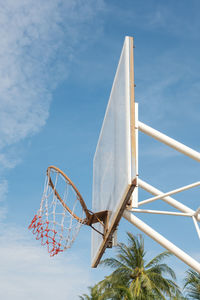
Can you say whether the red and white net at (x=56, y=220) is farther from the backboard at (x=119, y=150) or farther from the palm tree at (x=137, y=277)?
the palm tree at (x=137, y=277)

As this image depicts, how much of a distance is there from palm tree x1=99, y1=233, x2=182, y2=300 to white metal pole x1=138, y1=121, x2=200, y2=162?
1577cm

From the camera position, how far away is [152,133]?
26.3 ft

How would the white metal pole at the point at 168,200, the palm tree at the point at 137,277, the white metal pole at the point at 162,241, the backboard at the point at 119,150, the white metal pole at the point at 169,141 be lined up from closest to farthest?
the backboard at the point at 119,150 → the white metal pole at the point at 162,241 → the white metal pole at the point at 169,141 → the white metal pole at the point at 168,200 → the palm tree at the point at 137,277

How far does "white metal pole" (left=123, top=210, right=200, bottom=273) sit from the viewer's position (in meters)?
7.31

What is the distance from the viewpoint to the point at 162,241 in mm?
7438

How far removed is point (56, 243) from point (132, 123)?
9.93ft

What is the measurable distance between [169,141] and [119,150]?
3.41 feet

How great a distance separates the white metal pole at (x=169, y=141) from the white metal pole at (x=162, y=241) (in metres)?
1.40

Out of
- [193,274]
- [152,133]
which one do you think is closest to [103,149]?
[152,133]

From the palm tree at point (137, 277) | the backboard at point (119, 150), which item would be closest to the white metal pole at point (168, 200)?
the backboard at point (119, 150)

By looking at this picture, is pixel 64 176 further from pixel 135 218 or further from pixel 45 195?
pixel 135 218

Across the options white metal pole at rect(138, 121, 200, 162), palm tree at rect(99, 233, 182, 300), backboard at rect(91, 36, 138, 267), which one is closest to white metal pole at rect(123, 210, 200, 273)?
backboard at rect(91, 36, 138, 267)

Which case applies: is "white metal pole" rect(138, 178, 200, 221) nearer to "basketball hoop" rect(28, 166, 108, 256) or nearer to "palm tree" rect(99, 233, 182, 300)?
"basketball hoop" rect(28, 166, 108, 256)

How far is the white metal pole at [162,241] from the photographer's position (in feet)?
24.0
